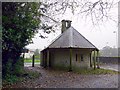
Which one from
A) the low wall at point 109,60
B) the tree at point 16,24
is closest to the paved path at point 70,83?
the tree at point 16,24

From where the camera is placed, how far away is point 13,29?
1386cm

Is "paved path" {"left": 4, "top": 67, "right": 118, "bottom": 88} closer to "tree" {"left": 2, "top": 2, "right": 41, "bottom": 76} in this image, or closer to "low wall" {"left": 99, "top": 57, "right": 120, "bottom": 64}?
"tree" {"left": 2, "top": 2, "right": 41, "bottom": 76}

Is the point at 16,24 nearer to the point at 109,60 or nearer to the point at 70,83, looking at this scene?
the point at 70,83

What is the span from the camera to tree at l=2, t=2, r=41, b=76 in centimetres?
1345

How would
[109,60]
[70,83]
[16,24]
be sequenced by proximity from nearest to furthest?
1. [70,83]
2. [16,24]
3. [109,60]

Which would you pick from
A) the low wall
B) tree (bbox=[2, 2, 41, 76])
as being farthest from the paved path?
the low wall

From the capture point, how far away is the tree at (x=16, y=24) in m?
13.5

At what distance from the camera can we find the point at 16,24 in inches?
543

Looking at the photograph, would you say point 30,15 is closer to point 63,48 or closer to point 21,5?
point 21,5

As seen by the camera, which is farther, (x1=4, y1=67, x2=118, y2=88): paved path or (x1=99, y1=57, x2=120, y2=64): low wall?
(x1=99, y1=57, x2=120, y2=64): low wall

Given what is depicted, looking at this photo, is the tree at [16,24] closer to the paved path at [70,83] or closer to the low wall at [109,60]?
the paved path at [70,83]

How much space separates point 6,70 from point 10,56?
5.03 ft

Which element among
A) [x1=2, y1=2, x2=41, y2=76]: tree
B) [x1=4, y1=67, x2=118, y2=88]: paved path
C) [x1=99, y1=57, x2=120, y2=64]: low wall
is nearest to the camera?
[x1=4, y1=67, x2=118, y2=88]: paved path

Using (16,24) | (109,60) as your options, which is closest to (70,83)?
A: (16,24)
